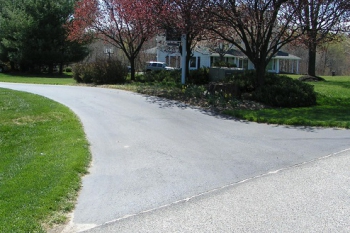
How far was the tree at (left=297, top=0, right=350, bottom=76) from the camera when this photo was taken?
14.7 m

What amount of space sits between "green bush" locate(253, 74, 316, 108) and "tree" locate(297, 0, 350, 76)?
188 centimetres

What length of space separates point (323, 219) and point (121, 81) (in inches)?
772

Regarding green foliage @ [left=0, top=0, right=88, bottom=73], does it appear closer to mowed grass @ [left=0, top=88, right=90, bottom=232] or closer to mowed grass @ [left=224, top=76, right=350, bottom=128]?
mowed grass @ [left=0, top=88, right=90, bottom=232]

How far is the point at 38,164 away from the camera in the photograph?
7062mm

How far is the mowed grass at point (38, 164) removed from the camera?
4.79 metres

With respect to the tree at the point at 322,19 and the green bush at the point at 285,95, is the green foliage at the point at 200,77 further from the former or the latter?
the tree at the point at 322,19

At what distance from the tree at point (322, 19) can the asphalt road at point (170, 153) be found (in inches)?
229

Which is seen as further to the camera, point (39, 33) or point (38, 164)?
point (39, 33)

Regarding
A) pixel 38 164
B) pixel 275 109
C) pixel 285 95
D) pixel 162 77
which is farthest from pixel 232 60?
pixel 38 164

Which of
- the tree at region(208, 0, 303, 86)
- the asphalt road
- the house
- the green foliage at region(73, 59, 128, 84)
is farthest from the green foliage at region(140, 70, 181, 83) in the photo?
the house

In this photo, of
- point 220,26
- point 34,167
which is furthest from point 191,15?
point 34,167

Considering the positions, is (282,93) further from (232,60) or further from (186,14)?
(232,60)

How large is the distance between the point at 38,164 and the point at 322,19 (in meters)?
12.4

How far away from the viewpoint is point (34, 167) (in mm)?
6895
